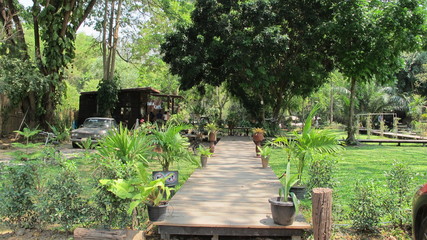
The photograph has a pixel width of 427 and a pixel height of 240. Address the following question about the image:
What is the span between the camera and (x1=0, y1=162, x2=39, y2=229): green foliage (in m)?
4.15

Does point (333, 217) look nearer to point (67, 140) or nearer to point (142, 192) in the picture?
point (142, 192)

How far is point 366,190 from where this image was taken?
412 cm

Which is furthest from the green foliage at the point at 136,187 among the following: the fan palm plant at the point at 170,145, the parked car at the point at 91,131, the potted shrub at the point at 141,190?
the parked car at the point at 91,131

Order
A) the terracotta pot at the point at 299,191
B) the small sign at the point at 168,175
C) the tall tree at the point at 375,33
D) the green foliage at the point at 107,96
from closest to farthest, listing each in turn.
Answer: the small sign at the point at 168,175 < the terracotta pot at the point at 299,191 < the tall tree at the point at 375,33 < the green foliage at the point at 107,96

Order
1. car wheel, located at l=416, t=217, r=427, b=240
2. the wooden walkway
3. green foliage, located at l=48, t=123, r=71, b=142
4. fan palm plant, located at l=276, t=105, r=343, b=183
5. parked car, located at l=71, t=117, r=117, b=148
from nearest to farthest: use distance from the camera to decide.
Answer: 1. car wheel, located at l=416, t=217, r=427, b=240
2. the wooden walkway
3. fan palm plant, located at l=276, t=105, r=343, b=183
4. green foliage, located at l=48, t=123, r=71, b=142
5. parked car, located at l=71, t=117, r=117, b=148

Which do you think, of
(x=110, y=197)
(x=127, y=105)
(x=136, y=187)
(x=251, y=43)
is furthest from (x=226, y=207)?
(x=127, y=105)

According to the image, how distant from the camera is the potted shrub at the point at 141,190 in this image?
12.1 ft

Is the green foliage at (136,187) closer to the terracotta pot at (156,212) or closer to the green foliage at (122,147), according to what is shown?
the terracotta pot at (156,212)

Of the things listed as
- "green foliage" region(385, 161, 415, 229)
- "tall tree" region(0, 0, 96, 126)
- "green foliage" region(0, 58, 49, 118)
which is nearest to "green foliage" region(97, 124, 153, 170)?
"green foliage" region(385, 161, 415, 229)

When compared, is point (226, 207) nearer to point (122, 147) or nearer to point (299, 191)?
point (299, 191)

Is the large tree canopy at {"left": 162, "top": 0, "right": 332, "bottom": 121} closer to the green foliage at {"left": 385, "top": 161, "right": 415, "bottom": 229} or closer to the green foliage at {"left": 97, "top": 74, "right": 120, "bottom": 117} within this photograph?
the green foliage at {"left": 97, "top": 74, "right": 120, "bottom": 117}

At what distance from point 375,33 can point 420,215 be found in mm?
13231

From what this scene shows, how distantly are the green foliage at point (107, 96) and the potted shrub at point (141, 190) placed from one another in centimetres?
1750

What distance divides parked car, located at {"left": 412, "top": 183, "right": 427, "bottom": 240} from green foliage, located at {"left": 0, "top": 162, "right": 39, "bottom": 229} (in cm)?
420
